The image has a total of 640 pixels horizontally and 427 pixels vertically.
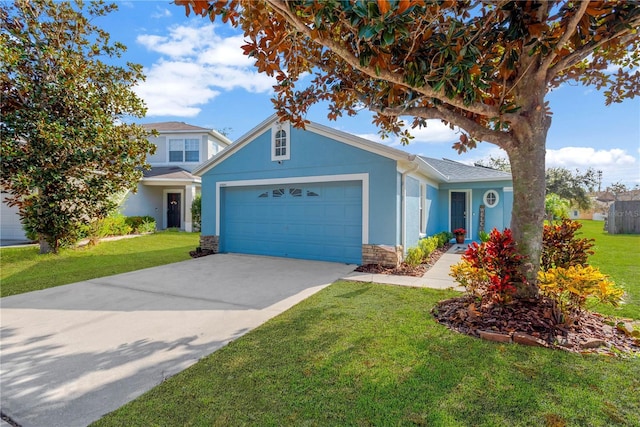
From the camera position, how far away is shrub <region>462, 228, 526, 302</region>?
13.0 ft

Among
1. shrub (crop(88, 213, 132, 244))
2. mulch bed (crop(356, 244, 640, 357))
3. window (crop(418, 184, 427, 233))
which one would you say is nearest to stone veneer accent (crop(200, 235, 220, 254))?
shrub (crop(88, 213, 132, 244))

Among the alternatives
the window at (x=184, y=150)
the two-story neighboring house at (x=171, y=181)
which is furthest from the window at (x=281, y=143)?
the window at (x=184, y=150)

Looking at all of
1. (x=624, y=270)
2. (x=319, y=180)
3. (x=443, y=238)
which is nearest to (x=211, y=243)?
(x=319, y=180)

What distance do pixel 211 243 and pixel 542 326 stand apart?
943 cm

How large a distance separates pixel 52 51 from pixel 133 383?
1063 centimetres

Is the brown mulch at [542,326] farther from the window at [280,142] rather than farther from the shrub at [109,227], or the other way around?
the shrub at [109,227]

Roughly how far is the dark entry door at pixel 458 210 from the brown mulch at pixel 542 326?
9.97 metres

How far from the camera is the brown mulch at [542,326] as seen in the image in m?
3.42

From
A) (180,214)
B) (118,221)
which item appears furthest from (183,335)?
(180,214)

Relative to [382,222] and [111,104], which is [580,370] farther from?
[111,104]

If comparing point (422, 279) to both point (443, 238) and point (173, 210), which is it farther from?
point (173, 210)

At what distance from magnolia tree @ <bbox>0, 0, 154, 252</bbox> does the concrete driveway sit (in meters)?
4.75

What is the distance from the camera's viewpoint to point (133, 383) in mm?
2871

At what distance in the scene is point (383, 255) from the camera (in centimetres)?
787
